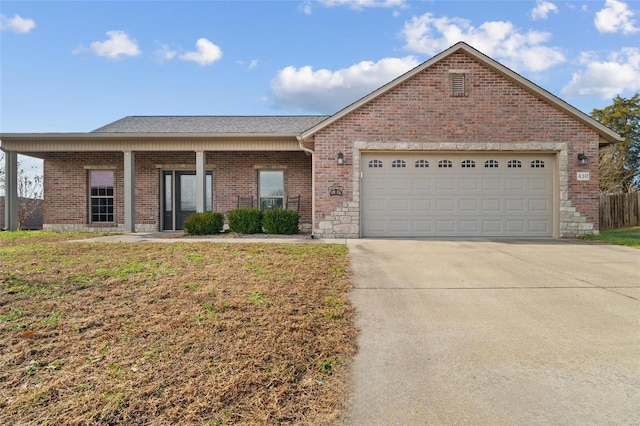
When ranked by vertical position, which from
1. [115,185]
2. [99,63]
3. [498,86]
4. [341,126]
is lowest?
[115,185]

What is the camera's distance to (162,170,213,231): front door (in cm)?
1477

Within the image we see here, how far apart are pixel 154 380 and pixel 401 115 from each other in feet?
33.2

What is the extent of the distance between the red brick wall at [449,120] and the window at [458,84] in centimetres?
14

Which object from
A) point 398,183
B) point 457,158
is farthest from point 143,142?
point 457,158

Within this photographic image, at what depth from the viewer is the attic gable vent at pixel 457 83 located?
11.2m

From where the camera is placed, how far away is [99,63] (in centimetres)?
1348

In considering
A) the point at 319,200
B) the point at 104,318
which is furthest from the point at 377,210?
the point at 104,318

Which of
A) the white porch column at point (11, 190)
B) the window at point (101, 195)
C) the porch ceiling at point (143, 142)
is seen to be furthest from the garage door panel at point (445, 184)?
the white porch column at point (11, 190)

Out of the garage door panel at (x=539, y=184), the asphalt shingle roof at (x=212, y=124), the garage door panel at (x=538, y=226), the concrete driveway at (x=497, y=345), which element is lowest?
the concrete driveway at (x=497, y=345)

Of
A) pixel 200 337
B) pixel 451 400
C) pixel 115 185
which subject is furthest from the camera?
pixel 115 185

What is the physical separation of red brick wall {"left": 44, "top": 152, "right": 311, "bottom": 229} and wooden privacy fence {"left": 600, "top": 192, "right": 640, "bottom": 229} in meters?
12.1

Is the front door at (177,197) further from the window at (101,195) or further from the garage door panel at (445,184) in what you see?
the garage door panel at (445,184)

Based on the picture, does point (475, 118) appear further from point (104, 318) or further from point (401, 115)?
point (104, 318)

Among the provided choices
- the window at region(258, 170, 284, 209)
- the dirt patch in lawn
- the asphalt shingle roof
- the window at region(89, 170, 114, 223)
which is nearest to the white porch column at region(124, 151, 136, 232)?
the asphalt shingle roof
